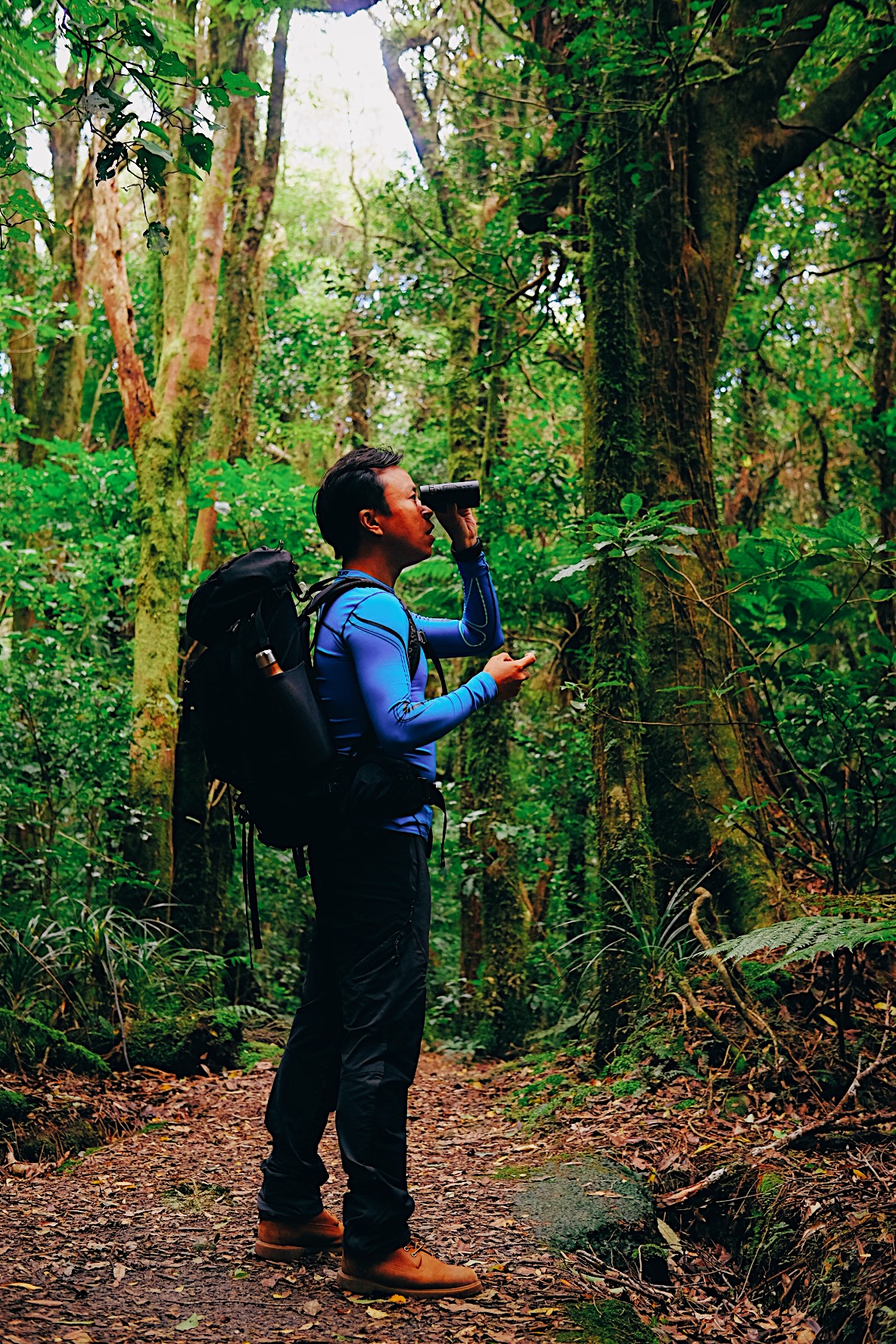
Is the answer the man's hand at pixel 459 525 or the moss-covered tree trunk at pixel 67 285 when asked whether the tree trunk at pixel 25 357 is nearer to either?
the moss-covered tree trunk at pixel 67 285

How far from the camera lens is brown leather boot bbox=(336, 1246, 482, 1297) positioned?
9.70 feet

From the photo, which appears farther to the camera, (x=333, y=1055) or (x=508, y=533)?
(x=508, y=533)

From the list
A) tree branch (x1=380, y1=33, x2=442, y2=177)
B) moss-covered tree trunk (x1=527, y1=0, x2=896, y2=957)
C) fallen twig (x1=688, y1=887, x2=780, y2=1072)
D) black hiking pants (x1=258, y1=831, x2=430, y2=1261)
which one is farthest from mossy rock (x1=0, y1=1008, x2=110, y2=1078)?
tree branch (x1=380, y1=33, x2=442, y2=177)

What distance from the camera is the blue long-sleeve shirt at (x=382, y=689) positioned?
9.89 feet

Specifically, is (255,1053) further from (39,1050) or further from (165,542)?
→ (165,542)

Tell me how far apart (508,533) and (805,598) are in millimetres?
3503

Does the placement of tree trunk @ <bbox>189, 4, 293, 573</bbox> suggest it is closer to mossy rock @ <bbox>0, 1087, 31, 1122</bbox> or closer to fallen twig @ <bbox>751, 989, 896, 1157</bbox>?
mossy rock @ <bbox>0, 1087, 31, 1122</bbox>

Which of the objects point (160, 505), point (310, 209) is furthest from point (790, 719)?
point (310, 209)

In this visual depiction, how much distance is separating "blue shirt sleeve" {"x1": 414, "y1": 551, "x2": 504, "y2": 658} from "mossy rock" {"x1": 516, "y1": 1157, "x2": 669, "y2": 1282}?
6.49ft

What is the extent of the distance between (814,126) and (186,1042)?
25.9 feet

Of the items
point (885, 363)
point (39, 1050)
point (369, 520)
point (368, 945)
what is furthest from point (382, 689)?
point (885, 363)

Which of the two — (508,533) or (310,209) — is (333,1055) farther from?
(310,209)

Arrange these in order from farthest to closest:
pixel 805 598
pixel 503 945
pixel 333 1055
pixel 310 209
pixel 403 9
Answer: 1. pixel 310 209
2. pixel 403 9
3. pixel 503 945
4. pixel 805 598
5. pixel 333 1055

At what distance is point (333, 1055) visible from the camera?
10.8ft
